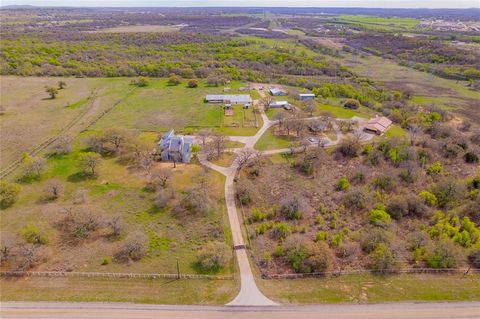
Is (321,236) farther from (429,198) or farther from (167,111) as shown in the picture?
(167,111)

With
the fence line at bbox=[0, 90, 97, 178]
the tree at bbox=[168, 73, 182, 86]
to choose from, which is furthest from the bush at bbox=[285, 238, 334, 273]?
the tree at bbox=[168, 73, 182, 86]

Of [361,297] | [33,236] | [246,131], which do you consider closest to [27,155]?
[33,236]

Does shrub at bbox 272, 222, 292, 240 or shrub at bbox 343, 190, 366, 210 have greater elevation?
shrub at bbox 343, 190, 366, 210

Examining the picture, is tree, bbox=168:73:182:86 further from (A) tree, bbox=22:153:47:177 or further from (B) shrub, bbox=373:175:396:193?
(B) shrub, bbox=373:175:396:193

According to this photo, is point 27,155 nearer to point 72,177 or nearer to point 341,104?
point 72,177

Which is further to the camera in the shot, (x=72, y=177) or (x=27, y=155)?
(x=27, y=155)

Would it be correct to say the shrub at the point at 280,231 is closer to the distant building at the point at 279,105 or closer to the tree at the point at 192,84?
the distant building at the point at 279,105
